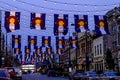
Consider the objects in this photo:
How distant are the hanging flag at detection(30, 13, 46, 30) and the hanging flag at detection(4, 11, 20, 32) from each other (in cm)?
157

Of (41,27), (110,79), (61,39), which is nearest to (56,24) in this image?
(41,27)

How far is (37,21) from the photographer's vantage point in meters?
42.3

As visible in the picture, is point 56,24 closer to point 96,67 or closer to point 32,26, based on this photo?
point 32,26

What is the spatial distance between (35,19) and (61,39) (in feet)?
97.8

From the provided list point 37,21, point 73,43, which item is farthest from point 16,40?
point 37,21

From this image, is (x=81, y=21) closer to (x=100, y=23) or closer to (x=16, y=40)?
(x=100, y=23)

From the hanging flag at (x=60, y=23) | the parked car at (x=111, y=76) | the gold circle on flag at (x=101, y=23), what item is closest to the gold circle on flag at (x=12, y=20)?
the hanging flag at (x=60, y=23)

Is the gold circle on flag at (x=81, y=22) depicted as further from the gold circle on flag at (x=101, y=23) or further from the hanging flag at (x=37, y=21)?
the hanging flag at (x=37, y=21)

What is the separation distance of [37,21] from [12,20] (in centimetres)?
263

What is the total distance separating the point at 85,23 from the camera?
4459 cm

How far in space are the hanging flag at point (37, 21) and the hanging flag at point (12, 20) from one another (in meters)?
1.57

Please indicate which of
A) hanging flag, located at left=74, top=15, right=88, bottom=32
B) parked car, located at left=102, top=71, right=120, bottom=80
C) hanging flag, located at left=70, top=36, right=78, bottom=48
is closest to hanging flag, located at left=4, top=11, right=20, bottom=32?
hanging flag, located at left=74, top=15, right=88, bottom=32

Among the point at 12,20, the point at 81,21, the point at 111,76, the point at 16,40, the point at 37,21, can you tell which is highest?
the point at 81,21

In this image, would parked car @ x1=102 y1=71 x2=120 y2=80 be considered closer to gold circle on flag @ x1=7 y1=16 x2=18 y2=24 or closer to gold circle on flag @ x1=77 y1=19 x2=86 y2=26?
gold circle on flag @ x1=77 y1=19 x2=86 y2=26
